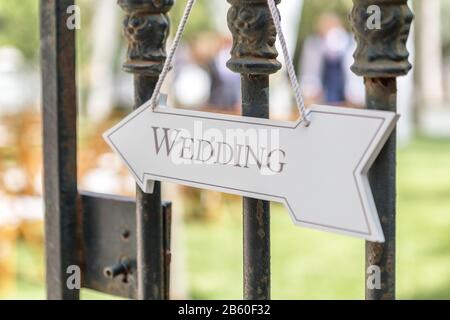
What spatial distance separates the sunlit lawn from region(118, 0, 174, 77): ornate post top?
3.80 m

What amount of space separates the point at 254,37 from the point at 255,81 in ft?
0.21

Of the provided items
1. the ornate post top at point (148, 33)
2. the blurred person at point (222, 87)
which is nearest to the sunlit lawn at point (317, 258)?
the blurred person at point (222, 87)

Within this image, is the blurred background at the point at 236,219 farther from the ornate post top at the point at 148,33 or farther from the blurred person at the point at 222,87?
the ornate post top at the point at 148,33

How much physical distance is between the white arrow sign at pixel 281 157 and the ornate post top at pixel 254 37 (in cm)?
9

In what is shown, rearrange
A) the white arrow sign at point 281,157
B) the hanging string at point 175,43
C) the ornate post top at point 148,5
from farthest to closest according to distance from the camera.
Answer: the ornate post top at point 148,5
the hanging string at point 175,43
the white arrow sign at point 281,157

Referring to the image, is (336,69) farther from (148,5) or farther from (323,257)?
(148,5)

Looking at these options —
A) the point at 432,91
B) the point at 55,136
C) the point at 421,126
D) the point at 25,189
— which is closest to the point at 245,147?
the point at 55,136

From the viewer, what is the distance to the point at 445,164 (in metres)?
10.5

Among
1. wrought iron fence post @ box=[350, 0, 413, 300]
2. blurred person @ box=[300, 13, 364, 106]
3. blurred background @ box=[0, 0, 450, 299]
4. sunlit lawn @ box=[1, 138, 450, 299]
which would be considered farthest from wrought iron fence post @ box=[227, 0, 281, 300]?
blurred person @ box=[300, 13, 364, 106]

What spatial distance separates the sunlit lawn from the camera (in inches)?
205

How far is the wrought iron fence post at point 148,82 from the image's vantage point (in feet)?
4.12

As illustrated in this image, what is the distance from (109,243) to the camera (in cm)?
143

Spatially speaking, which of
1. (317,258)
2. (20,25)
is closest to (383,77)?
(317,258)

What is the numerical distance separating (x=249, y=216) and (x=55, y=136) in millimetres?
419
